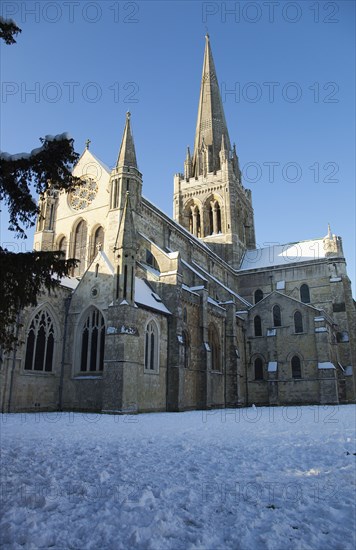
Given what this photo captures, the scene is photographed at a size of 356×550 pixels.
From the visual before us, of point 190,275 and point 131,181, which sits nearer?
point 131,181

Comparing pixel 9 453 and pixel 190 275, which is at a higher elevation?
pixel 190 275

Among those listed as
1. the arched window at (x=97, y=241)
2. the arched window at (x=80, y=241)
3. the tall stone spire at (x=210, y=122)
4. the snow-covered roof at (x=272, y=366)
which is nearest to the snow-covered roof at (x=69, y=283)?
the arched window at (x=97, y=241)

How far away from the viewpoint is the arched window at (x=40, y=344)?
778 inches

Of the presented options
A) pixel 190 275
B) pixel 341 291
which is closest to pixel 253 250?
pixel 341 291

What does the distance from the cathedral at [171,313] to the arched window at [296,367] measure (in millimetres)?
84

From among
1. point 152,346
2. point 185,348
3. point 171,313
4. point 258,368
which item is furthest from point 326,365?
point 152,346

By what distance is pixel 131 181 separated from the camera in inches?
1000

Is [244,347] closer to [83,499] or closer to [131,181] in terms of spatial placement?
[131,181]

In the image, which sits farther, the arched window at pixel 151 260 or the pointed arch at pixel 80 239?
the arched window at pixel 151 260

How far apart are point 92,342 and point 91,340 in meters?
0.12

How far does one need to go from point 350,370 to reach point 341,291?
777 cm

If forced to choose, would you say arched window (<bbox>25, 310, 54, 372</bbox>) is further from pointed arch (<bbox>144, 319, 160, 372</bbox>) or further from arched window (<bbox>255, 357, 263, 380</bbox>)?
arched window (<bbox>255, 357, 263, 380</bbox>)

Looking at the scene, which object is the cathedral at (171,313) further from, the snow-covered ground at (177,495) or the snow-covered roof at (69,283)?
the snow-covered ground at (177,495)

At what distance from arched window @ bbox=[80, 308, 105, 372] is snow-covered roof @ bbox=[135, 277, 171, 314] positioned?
2302 mm
